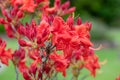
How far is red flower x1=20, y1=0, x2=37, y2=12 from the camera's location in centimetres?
332

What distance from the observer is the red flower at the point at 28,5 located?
3.32 metres

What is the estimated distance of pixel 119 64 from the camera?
14406mm

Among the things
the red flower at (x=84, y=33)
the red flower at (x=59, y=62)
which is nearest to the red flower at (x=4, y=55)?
the red flower at (x=59, y=62)

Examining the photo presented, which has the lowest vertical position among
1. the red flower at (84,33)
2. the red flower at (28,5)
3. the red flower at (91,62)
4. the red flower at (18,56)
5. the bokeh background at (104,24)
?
the bokeh background at (104,24)

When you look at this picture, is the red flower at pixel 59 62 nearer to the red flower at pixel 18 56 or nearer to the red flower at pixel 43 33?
the red flower at pixel 43 33

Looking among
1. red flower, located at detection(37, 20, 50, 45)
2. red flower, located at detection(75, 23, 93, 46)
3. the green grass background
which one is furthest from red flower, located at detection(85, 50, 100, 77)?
the green grass background

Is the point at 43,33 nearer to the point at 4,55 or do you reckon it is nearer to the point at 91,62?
the point at 4,55

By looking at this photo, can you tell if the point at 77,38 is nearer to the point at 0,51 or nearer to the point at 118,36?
the point at 0,51

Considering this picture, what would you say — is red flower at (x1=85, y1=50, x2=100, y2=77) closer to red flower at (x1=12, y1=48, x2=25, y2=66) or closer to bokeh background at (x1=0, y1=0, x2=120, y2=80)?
red flower at (x1=12, y1=48, x2=25, y2=66)

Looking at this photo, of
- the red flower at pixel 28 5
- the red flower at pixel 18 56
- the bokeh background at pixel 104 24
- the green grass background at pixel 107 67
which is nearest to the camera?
the red flower at pixel 18 56

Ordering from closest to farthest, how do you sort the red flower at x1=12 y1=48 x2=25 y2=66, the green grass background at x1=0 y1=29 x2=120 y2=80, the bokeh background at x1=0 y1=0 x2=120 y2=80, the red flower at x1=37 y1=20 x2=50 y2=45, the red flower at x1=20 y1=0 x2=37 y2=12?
the red flower at x1=37 y1=20 x2=50 y2=45, the red flower at x1=12 y1=48 x2=25 y2=66, the red flower at x1=20 y1=0 x2=37 y2=12, the green grass background at x1=0 y1=29 x2=120 y2=80, the bokeh background at x1=0 y1=0 x2=120 y2=80

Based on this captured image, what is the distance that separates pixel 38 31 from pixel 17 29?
42cm

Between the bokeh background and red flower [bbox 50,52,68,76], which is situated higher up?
red flower [bbox 50,52,68,76]

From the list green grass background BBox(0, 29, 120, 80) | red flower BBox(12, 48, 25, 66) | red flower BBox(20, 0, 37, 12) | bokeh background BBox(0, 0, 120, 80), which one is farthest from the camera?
bokeh background BBox(0, 0, 120, 80)
